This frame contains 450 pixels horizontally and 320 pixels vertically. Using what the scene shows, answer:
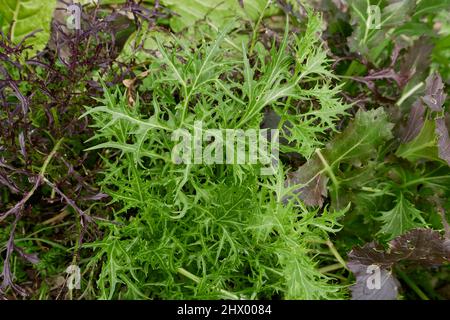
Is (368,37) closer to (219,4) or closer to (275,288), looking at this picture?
(219,4)

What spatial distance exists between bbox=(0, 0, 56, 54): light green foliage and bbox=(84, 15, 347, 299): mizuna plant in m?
0.38

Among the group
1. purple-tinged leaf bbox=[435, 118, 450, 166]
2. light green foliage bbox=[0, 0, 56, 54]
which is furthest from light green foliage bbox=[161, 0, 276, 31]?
purple-tinged leaf bbox=[435, 118, 450, 166]

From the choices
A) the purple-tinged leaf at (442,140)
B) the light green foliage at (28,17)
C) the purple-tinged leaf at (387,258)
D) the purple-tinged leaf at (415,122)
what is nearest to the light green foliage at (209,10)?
the light green foliage at (28,17)

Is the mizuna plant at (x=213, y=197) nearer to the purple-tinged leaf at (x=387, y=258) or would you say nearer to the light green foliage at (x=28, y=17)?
the purple-tinged leaf at (x=387, y=258)

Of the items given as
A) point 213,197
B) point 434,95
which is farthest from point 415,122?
point 213,197

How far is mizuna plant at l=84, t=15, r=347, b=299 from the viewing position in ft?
3.36

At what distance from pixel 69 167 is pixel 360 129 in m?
0.63

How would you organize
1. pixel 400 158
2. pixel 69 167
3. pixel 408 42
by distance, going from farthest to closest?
pixel 408 42, pixel 400 158, pixel 69 167

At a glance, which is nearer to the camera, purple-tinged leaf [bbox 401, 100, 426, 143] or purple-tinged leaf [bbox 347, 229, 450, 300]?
purple-tinged leaf [bbox 347, 229, 450, 300]

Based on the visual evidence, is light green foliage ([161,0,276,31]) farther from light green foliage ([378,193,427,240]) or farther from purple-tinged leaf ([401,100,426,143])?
light green foliage ([378,193,427,240])

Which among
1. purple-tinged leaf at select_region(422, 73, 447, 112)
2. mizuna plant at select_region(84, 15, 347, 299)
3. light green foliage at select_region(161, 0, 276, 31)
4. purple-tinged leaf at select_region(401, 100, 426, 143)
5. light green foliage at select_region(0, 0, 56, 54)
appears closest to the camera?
mizuna plant at select_region(84, 15, 347, 299)

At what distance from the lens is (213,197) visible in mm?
1073

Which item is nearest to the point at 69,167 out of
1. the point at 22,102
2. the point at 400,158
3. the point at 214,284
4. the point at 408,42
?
the point at 22,102
